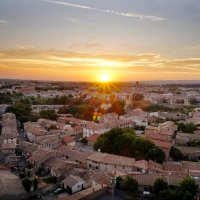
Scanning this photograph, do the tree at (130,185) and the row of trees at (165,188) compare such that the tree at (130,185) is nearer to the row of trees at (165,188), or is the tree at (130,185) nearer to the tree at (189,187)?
the row of trees at (165,188)

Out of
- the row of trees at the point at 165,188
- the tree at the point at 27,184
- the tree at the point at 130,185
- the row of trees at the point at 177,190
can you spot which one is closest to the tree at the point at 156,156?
the row of trees at the point at 165,188

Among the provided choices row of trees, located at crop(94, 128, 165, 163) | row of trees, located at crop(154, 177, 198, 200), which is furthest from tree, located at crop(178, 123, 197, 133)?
row of trees, located at crop(154, 177, 198, 200)

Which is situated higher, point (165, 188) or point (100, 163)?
point (165, 188)

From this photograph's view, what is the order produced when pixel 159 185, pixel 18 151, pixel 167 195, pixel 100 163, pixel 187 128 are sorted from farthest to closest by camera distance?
pixel 187 128, pixel 18 151, pixel 100 163, pixel 159 185, pixel 167 195

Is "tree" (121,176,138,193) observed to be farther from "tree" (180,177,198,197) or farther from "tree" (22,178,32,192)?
"tree" (22,178,32,192)

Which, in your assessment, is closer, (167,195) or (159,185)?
(167,195)

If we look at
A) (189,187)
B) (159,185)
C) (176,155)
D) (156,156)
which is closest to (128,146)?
(156,156)

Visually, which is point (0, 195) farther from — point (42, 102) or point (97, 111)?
point (42, 102)

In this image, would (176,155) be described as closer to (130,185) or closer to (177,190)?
(177,190)

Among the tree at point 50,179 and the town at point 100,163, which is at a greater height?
the town at point 100,163
